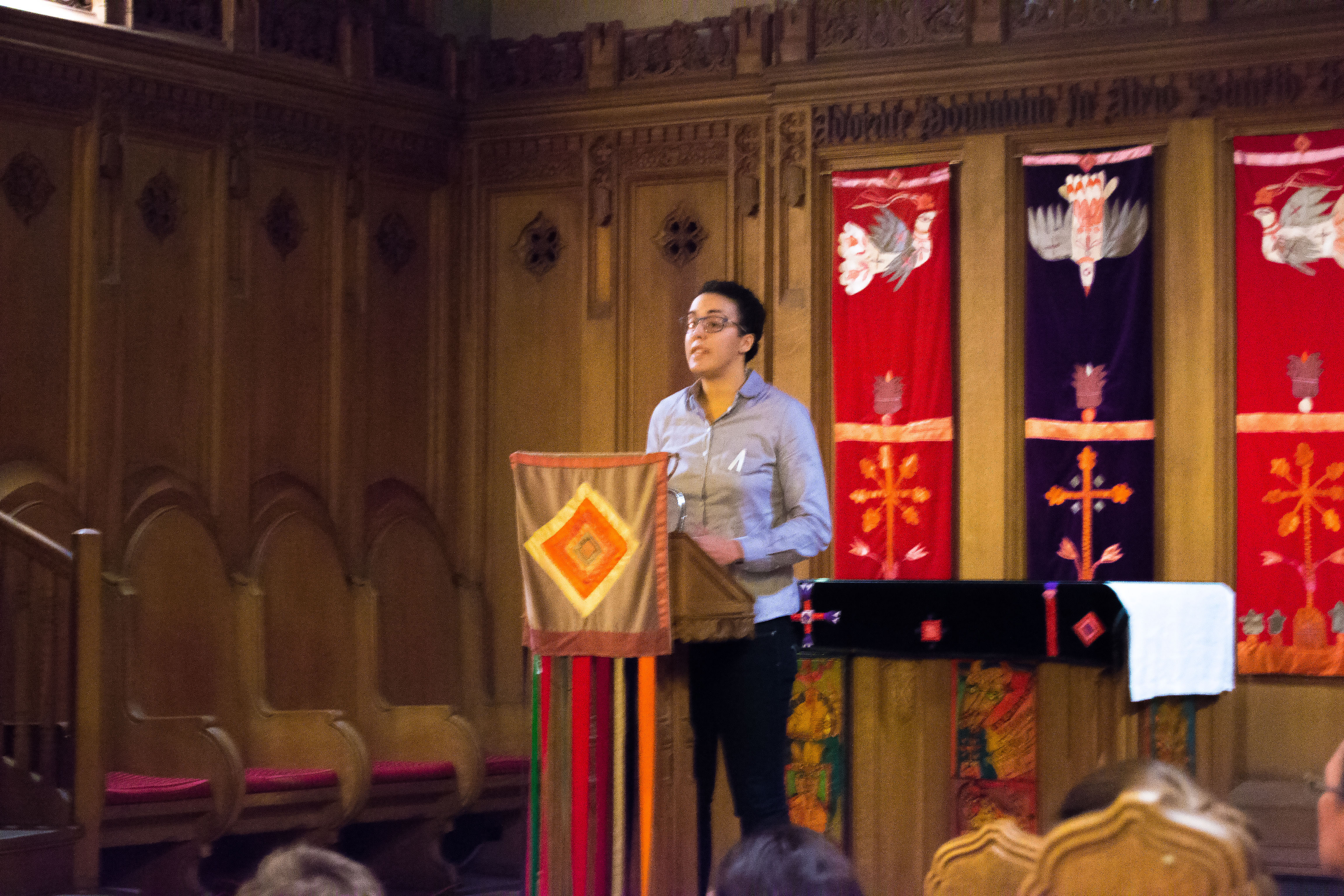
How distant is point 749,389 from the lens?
3.66 m

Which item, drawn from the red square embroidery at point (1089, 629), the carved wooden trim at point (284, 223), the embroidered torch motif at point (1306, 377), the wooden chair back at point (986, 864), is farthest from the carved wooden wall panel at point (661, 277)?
the wooden chair back at point (986, 864)

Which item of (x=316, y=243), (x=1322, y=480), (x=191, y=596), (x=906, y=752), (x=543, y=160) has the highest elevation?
(x=543, y=160)

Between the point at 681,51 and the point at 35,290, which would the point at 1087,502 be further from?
the point at 35,290

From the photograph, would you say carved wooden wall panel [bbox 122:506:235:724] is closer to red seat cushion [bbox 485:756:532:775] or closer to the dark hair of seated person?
red seat cushion [bbox 485:756:532:775]

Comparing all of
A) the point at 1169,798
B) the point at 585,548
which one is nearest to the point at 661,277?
the point at 585,548

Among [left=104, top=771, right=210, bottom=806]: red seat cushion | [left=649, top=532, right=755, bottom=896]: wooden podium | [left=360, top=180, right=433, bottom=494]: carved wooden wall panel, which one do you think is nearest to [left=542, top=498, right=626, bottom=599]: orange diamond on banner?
[left=649, top=532, right=755, bottom=896]: wooden podium

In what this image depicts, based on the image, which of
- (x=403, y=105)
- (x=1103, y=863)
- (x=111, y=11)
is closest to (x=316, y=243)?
Answer: (x=403, y=105)

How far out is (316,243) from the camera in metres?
6.44

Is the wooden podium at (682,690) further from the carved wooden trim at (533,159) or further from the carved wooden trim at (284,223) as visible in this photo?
the carved wooden trim at (533,159)

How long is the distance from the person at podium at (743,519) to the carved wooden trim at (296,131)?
124 inches

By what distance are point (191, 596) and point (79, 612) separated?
119 cm

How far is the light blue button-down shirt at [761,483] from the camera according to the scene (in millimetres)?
3508

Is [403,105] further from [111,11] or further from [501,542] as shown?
[501,542]

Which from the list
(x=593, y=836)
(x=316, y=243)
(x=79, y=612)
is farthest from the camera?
(x=316, y=243)
